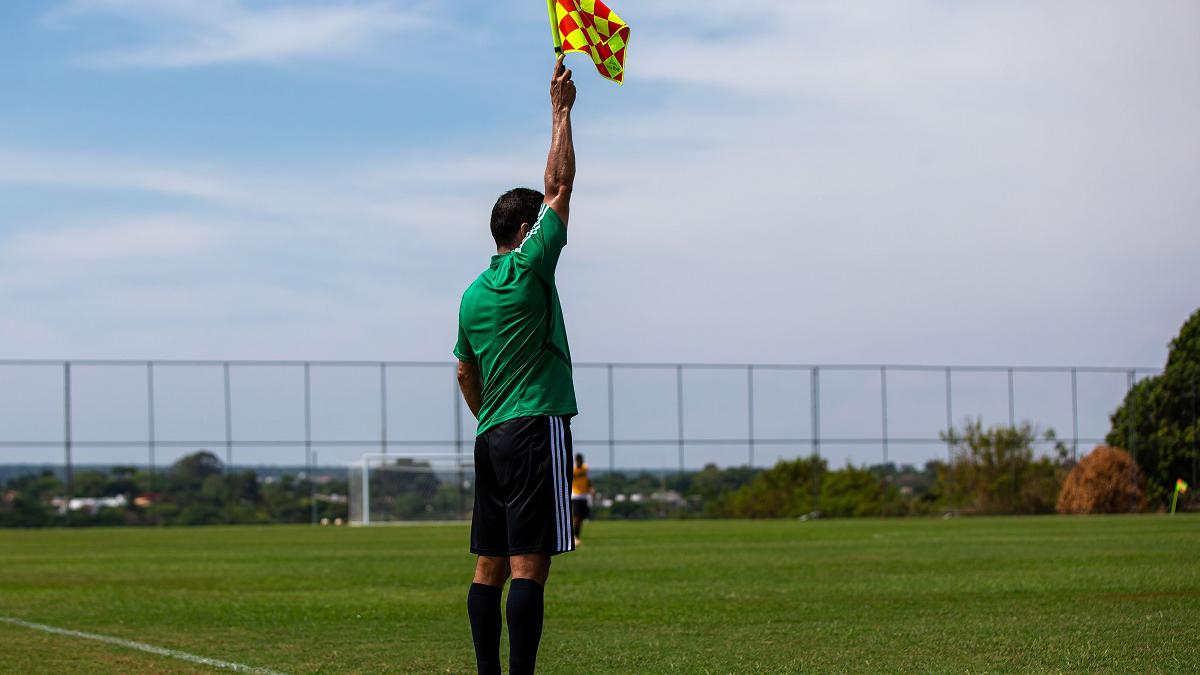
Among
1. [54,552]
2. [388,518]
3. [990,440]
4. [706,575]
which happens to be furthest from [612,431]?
[706,575]

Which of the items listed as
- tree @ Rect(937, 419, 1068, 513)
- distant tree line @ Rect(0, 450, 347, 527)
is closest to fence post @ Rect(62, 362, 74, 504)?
distant tree line @ Rect(0, 450, 347, 527)

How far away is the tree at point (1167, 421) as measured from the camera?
146 ft

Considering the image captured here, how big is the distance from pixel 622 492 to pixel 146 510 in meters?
14.5

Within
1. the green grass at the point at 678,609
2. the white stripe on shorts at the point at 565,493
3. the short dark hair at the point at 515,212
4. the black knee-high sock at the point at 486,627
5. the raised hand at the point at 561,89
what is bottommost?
the green grass at the point at 678,609

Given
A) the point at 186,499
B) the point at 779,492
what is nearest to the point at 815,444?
the point at 779,492

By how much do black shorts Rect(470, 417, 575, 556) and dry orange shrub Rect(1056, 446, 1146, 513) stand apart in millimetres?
39162

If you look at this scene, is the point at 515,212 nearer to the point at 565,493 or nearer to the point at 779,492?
the point at 565,493

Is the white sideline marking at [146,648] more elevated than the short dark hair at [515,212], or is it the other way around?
the short dark hair at [515,212]

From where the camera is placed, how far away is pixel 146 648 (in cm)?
873

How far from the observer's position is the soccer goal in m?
44.8

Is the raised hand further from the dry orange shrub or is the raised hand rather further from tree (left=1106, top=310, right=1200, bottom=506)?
tree (left=1106, top=310, right=1200, bottom=506)

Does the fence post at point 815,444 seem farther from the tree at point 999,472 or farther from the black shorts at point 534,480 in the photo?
the black shorts at point 534,480

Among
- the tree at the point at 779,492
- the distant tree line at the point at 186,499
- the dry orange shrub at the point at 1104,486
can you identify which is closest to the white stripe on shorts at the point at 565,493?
the dry orange shrub at the point at 1104,486

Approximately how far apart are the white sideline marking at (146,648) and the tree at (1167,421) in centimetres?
3892
